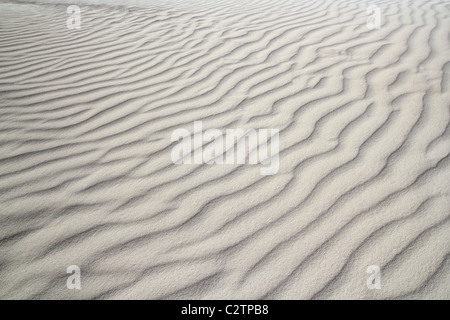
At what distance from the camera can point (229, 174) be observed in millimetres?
2123

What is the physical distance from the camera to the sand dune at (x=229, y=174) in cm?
157

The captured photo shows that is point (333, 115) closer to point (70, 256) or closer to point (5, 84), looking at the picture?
point (70, 256)

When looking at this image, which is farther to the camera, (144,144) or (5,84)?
(5,84)

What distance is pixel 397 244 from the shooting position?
1.67m

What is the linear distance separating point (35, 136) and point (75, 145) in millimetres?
357

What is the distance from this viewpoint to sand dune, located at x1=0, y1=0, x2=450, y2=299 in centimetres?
157

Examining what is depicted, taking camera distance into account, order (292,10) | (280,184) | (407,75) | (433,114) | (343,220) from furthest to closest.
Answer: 1. (292,10)
2. (407,75)
3. (433,114)
4. (280,184)
5. (343,220)

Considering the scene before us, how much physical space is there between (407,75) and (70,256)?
3.13 meters

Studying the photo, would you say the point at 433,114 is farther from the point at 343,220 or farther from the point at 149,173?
the point at 149,173

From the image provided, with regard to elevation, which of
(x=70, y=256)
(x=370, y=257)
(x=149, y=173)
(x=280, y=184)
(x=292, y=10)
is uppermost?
(x=292, y=10)

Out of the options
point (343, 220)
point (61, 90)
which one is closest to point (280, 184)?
point (343, 220)

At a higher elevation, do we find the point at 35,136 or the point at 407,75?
the point at 407,75

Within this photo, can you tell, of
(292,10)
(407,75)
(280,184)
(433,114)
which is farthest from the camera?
(292,10)

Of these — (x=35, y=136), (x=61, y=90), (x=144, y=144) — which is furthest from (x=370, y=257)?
(x=61, y=90)
